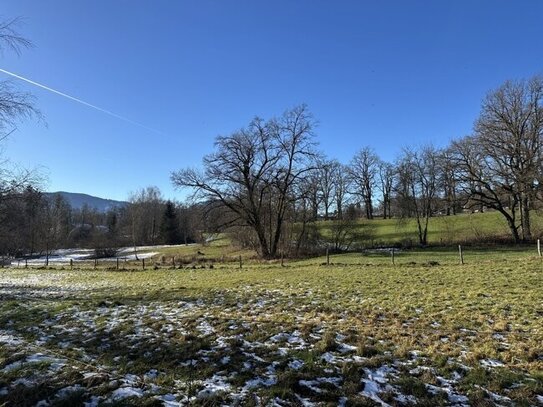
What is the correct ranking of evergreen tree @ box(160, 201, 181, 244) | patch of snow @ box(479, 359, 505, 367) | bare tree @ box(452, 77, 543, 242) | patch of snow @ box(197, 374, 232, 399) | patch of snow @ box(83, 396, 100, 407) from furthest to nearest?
evergreen tree @ box(160, 201, 181, 244), bare tree @ box(452, 77, 543, 242), patch of snow @ box(479, 359, 505, 367), patch of snow @ box(197, 374, 232, 399), patch of snow @ box(83, 396, 100, 407)

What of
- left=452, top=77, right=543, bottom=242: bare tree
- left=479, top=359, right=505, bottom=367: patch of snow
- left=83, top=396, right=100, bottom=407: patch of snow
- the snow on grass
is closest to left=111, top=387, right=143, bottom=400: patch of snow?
the snow on grass

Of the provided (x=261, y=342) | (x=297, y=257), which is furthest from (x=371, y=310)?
(x=297, y=257)

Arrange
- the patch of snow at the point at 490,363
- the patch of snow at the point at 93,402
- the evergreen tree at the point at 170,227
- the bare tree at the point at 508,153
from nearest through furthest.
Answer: the patch of snow at the point at 93,402, the patch of snow at the point at 490,363, the bare tree at the point at 508,153, the evergreen tree at the point at 170,227

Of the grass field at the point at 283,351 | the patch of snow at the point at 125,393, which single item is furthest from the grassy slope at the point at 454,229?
the patch of snow at the point at 125,393

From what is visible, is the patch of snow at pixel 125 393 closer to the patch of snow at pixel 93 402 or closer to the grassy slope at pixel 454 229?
the patch of snow at pixel 93 402

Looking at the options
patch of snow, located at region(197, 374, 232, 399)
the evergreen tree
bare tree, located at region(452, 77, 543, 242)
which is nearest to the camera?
patch of snow, located at region(197, 374, 232, 399)

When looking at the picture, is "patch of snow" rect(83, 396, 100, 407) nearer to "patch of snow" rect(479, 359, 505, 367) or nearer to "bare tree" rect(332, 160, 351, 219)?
"patch of snow" rect(479, 359, 505, 367)

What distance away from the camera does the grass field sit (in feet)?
16.7

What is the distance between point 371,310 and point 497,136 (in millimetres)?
34162

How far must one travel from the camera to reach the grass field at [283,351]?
508 centimetres

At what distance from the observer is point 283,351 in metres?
6.70

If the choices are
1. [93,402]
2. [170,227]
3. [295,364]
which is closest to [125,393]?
[93,402]

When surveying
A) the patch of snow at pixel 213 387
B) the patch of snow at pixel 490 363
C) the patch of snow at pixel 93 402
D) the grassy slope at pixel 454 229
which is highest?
the grassy slope at pixel 454 229

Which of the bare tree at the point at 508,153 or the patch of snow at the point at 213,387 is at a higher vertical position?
the bare tree at the point at 508,153
